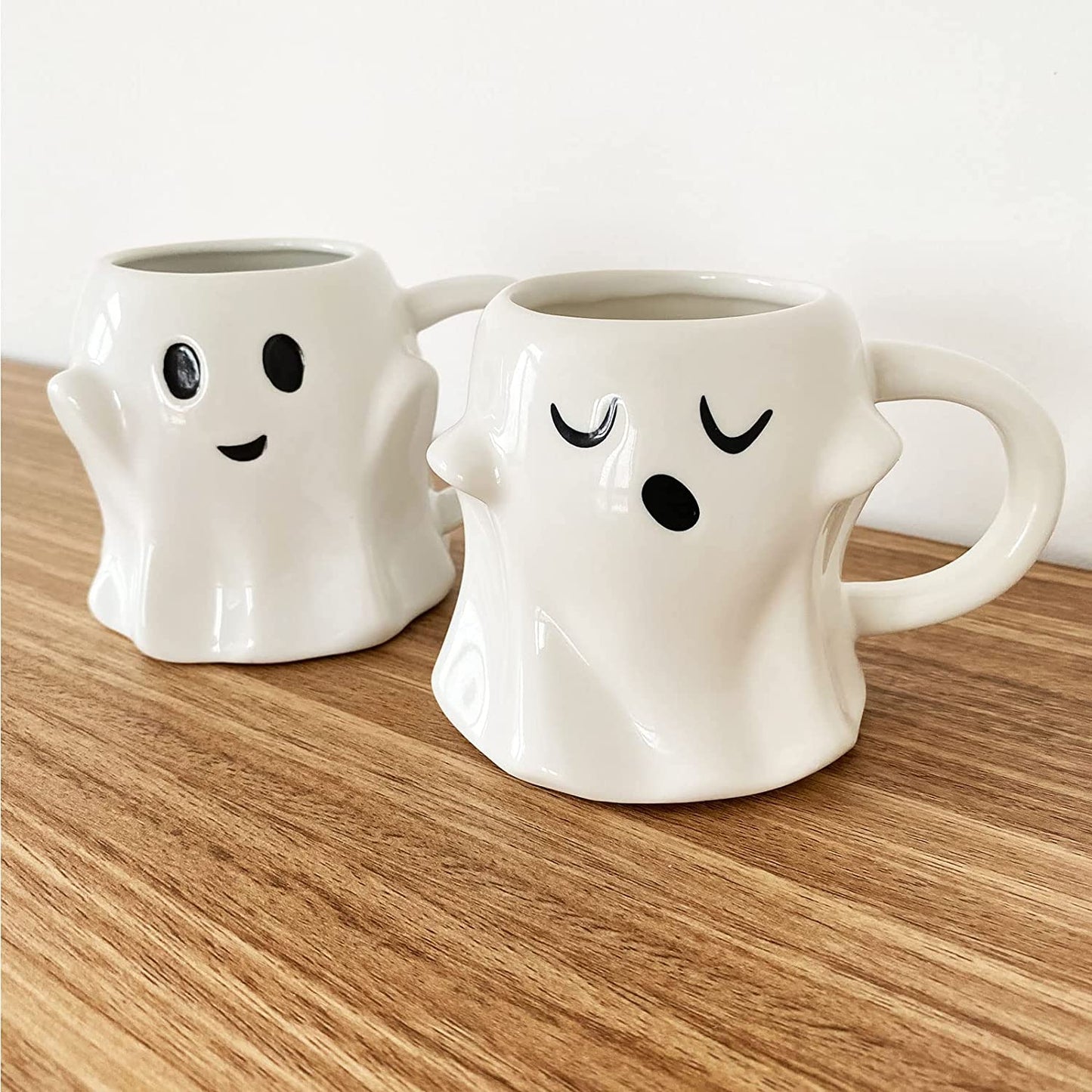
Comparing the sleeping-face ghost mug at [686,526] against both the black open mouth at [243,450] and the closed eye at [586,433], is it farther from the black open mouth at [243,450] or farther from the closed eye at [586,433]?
the black open mouth at [243,450]

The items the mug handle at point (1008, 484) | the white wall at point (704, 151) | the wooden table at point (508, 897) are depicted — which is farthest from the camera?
the white wall at point (704, 151)

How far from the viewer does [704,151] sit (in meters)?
0.62

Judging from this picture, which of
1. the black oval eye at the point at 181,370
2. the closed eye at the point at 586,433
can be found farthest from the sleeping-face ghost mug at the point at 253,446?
the closed eye at the point at 586,433

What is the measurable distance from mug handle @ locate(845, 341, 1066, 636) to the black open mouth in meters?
0.24

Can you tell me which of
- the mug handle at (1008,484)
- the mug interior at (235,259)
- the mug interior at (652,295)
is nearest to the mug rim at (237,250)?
the mug interior at (235,259)

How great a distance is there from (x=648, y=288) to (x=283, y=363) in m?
0.15

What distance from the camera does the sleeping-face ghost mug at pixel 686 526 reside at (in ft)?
1.22

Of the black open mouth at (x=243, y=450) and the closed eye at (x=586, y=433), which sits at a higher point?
the closed eye at (x=586, y=433)

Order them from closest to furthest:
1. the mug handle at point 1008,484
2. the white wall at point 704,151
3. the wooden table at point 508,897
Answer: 1. the wooden table at point 508,897
2. the mug handle at point 1008,484
3. the white wall at point 704,151

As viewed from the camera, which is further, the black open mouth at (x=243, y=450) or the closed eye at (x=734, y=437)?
the black open mouth at (x=243, y=450)

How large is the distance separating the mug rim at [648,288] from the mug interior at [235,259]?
0.49ft

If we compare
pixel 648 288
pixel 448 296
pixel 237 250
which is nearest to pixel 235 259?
pixel 237 250

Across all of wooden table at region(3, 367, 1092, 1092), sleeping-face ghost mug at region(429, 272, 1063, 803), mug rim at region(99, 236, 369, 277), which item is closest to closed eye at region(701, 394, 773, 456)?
sleeping-face ghost mug at region(429, 272, 1063, 803)

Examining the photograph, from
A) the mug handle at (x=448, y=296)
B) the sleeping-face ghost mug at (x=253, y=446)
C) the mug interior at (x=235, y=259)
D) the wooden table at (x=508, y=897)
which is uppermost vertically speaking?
the mug interior at (x=235, y=259)
